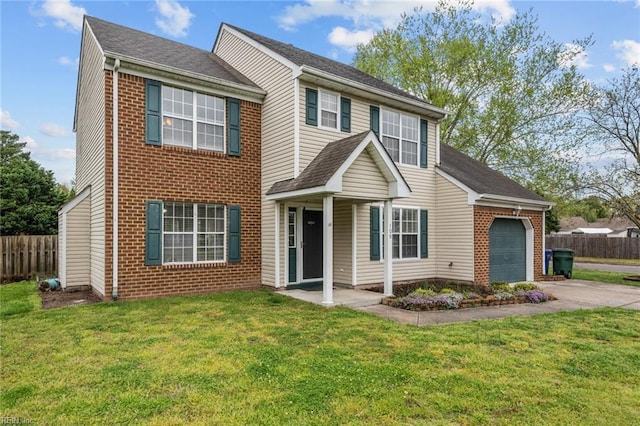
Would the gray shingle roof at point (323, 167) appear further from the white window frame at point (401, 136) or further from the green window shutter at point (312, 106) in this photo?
the white window frame at point (401, 136)

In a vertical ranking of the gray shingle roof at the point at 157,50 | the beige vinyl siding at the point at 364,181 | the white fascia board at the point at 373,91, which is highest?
the gray shingle roof at the point at 157,50

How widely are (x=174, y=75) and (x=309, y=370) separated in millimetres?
7909

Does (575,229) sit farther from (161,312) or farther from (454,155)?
(161,312)

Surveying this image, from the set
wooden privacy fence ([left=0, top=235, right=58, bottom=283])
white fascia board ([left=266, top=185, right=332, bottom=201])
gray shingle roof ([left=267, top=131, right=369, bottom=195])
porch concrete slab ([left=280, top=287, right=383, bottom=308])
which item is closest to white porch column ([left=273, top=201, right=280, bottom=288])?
porch concrete slab ([left=280, top=287, right=383, bottom=308])

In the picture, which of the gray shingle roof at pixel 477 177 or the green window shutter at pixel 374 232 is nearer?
the green window shutter at pixel 374 232

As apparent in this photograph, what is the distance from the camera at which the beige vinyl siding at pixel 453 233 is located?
1201cm

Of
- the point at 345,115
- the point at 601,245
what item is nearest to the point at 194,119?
the point at 345,115

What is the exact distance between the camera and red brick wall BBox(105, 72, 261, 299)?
8.77 meters

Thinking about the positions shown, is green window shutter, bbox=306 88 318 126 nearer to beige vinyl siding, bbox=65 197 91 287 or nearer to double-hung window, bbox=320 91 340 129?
double-hung window, bbox=320 91 340 129

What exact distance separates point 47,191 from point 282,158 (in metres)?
13.5

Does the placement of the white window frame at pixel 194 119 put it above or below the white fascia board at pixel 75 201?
above

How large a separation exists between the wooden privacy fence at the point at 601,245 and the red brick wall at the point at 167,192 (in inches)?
1186

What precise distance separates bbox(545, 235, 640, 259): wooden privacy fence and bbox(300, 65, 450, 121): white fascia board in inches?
981

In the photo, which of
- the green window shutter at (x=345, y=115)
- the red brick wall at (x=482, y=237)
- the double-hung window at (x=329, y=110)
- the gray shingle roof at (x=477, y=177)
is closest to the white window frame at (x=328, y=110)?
the double-hung window at (x=329, y=110)
